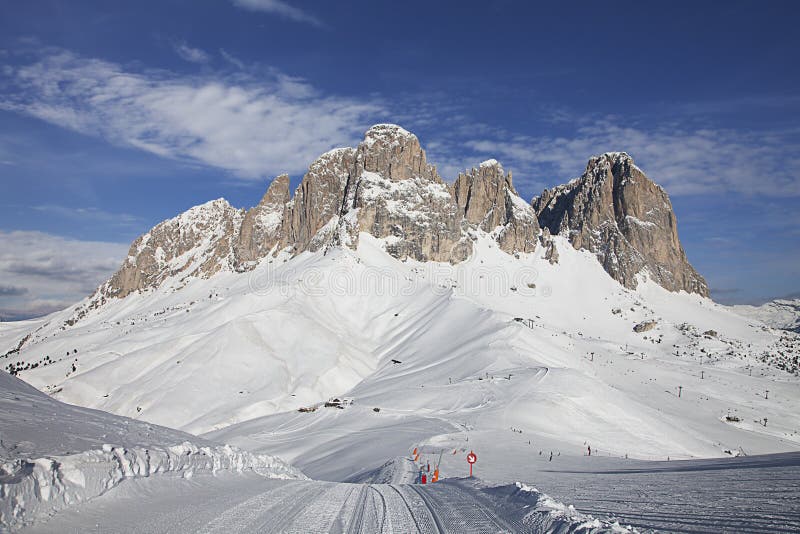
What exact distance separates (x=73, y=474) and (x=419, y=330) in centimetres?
7742

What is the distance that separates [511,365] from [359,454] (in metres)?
31.6

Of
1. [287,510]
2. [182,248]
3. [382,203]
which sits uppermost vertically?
[382,203]

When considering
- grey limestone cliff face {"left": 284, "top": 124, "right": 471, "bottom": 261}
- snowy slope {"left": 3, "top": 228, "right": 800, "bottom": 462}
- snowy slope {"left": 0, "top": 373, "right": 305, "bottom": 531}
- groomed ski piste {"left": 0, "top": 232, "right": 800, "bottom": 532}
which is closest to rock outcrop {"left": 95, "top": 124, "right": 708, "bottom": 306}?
grey limestone cliff face {"left": 284, "top": 124, "right": 471, "bottom": 261}

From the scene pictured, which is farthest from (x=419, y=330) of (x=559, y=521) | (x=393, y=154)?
(x=559, y=521)

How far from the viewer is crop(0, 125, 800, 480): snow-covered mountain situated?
3906 cm

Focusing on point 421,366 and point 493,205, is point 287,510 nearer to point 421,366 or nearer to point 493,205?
point 421,366

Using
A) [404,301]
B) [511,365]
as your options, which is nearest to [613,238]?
[404,301]

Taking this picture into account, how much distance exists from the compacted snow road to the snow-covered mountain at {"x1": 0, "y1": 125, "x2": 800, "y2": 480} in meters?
12.6

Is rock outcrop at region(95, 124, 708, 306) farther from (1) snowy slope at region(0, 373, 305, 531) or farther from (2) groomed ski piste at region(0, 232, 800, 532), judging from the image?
(1) snowy slope at region(0, 373, 305, 531)

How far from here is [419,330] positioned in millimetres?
82625

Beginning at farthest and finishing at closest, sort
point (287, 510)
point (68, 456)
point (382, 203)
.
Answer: point (382, 203), point (287, 510), point (68, 456)

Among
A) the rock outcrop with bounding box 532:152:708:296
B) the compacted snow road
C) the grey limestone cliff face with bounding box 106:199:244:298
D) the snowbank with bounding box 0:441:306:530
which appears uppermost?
the rock outcrop with bounding box 532:152:708:296

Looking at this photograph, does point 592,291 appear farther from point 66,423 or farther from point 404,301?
point 66,423

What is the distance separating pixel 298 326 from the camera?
2864 inches
